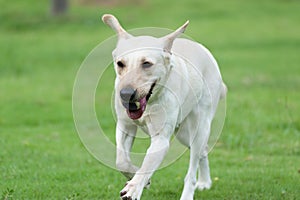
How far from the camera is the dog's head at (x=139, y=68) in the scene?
6.06m

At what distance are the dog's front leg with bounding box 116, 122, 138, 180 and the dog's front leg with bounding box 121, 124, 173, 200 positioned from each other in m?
0.33

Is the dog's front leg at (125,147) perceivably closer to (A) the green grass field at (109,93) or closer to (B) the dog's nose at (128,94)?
(A) the green grass field at (109,93)

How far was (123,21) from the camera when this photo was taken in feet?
103

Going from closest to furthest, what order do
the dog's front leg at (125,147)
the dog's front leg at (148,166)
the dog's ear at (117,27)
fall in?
1. the dog's front leg at (148,166)
2. the dog's ear at (117,27)
3. the dog's front leg at (125,147)

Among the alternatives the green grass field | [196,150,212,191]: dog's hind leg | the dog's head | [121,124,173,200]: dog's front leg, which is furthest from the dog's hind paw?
the dog's head

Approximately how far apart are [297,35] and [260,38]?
5.84 ft

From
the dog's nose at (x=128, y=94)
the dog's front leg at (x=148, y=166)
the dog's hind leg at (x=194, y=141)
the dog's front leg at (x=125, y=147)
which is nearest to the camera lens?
the dog's nose at (x=128, y=94)

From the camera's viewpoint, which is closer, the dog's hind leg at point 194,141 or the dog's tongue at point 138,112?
the dog's tongue at point 138,112

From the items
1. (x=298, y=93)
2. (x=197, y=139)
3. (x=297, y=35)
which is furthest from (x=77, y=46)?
(x=197, y=139)

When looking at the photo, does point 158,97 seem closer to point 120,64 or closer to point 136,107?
point 136,107

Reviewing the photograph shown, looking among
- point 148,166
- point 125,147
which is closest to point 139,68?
point 148,166

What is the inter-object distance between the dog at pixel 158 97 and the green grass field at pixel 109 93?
783 mm

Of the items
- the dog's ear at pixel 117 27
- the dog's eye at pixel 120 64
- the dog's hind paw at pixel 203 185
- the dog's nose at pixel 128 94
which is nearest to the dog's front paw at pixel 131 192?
the dog's nose at pixel 128 94

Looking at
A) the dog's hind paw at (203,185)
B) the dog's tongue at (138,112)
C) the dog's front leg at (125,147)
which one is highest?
the dog's tongue at (138,112)
